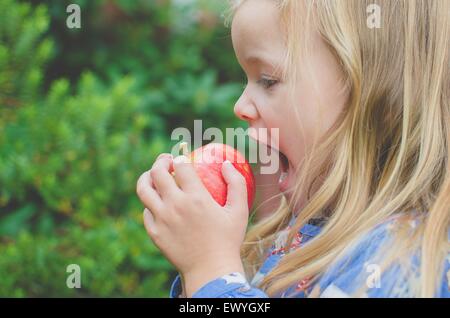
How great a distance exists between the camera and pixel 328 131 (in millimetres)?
1511

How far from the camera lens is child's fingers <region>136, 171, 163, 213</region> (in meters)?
1.52

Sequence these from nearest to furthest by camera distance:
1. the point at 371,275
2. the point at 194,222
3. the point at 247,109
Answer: the point at 371,275 → the point at 194,222 → the point at 247,109

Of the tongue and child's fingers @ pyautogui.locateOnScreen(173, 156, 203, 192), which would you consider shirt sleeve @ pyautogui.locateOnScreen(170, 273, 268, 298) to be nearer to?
child's fingers @ pyautogui.locateOnScreen(173, 156, 203, 192)

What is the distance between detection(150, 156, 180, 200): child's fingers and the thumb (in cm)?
11

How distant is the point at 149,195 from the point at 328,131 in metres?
0.40

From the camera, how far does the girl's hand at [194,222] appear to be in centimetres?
142

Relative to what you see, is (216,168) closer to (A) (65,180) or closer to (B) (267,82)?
(B) (267,82)

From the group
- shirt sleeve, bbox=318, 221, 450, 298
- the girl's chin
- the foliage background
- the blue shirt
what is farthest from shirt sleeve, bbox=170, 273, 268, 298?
the foliage background

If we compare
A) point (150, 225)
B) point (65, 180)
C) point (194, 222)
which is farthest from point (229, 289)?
point (65, 180)

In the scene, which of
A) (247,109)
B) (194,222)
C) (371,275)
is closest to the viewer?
(371,275)

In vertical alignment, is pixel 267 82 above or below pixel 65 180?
above

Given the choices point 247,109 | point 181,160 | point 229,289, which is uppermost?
point 247,109

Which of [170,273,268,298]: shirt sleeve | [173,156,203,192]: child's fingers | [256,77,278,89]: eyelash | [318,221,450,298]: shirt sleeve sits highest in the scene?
[256,77,278,89]: eyelash

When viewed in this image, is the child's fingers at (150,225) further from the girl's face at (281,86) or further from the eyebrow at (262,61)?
the eyebrow at (262,61)
